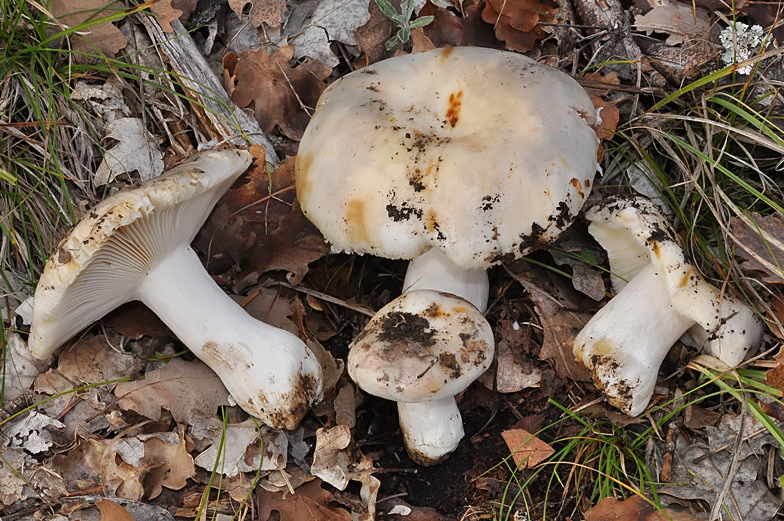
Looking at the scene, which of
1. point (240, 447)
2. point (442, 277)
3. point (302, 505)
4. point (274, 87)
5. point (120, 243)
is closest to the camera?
point (120, 243)

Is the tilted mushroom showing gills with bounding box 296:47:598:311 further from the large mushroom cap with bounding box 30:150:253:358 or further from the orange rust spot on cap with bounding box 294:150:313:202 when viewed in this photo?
the large mushroom cap with bounding box 30:150:253:358

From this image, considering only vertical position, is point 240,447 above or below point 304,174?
below

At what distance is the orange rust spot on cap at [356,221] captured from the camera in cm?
252

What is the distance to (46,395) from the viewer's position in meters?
2.93

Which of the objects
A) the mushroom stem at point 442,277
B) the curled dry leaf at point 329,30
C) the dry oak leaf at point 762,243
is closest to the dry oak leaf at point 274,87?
the curled dry leaf at point 329,30

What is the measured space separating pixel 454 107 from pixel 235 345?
148cm

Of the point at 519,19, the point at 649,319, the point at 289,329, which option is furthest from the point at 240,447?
the point at 519,19

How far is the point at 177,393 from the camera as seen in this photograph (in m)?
2.88

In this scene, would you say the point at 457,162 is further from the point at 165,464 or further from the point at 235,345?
the point at 165,464

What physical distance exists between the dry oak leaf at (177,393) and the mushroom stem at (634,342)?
179cm

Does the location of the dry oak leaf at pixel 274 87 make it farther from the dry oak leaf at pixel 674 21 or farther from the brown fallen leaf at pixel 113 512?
the brown fallen leaf at pixel 113 512

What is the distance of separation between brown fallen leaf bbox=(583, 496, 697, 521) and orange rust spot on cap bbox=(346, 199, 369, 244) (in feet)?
4.87

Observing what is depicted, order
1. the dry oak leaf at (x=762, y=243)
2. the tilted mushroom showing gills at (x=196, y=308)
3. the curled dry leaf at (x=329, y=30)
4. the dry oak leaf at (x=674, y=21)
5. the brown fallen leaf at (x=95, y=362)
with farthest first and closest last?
the curled dry leaf at (x=329, y=30)
the dry oak leaf at (x=674, y=21)
the brown fallen leaf at (x=95, y=362)
the dry oak leaf at (x=762, y=243)
the tilted mushroom showing gills at (x=196, y=308)

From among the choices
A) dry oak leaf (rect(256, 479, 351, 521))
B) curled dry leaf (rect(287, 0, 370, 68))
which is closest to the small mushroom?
dry oak leaf (rect(256, 479, 351, 521))
